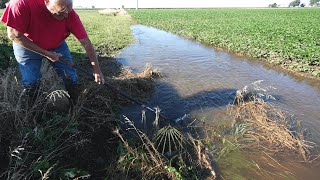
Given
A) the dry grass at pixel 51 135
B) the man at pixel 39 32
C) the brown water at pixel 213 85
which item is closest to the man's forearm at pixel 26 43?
the man at pixel 39 32

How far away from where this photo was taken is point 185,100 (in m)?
5.64

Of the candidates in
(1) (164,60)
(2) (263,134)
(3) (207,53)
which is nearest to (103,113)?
(2) (263,134)

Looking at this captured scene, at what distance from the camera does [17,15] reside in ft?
10.3

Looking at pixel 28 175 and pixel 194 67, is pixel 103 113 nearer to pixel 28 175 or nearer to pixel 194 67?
pixel 28 175

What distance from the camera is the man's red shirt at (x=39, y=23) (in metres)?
3.14

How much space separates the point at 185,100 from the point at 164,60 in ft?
13.2

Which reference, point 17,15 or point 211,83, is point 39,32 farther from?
point 211,83

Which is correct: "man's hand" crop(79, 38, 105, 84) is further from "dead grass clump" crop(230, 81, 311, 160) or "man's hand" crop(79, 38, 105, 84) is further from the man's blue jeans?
"dead grass clump" crop(230, 81, 311, 160)

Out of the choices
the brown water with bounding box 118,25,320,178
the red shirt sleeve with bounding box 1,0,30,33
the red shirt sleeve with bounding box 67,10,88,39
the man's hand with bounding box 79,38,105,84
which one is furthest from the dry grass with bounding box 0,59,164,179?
the brown water with bounding box 118,25,320,178

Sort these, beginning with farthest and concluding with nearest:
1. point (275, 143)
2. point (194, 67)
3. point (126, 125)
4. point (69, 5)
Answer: point (194, 67)
point (126, 125)
point (275, 143)
point (69, 5)

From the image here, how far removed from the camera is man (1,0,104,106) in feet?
10.3

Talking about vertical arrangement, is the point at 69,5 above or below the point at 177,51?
above

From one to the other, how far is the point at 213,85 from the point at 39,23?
4372 mm

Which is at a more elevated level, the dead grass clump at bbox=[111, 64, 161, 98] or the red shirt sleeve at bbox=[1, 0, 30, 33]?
the red shirt sleeve at bbox=[1, 0, 30, 33]
